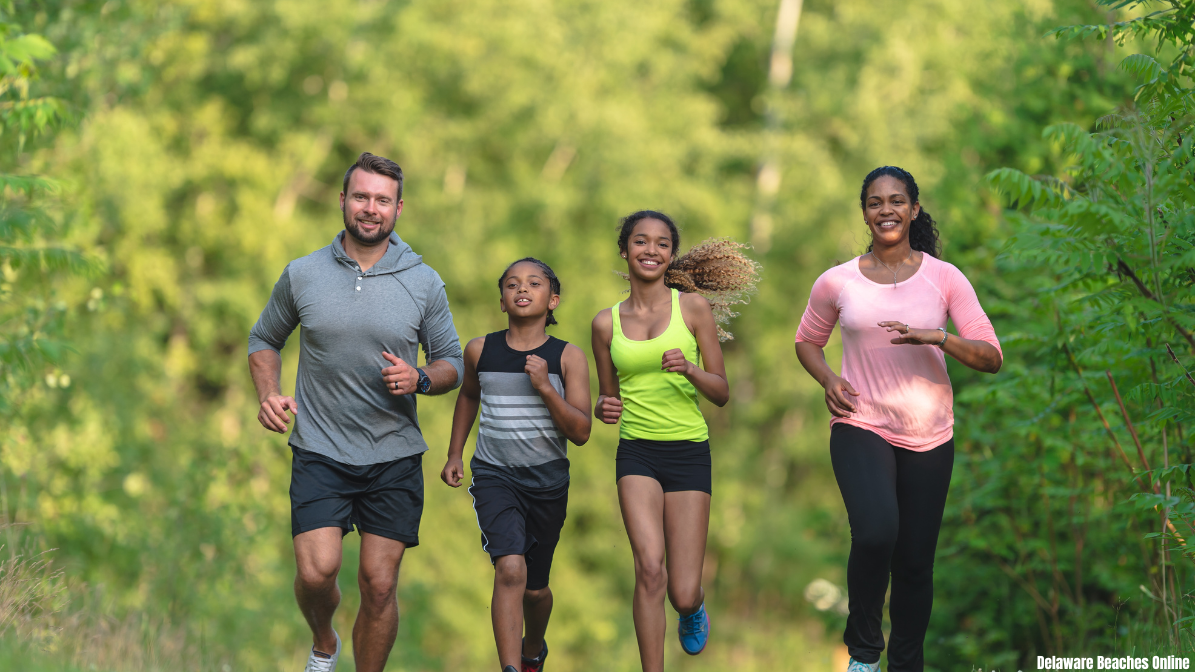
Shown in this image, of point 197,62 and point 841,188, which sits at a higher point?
point 197,62

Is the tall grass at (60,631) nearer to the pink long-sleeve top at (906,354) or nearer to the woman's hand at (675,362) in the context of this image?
the woman's hand at (675,362)

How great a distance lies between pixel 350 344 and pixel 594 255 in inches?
710

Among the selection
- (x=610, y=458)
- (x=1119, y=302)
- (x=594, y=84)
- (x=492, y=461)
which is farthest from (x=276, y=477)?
(x=1119, y=302)

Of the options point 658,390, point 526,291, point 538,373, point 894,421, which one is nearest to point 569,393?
point 538,373

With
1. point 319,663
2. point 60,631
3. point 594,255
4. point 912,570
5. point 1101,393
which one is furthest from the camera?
point 594,255

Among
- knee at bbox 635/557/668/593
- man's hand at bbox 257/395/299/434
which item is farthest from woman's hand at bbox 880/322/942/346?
man's hand at bbox 257/395/299/434

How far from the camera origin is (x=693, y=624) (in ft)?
20.1

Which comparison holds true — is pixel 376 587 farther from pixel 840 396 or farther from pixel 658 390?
pixel 840 396

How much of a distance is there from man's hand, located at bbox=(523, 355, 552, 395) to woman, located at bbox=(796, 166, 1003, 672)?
4.72 feet

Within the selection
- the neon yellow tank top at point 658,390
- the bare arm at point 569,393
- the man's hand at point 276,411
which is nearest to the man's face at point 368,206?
the man's hand at point 276,411

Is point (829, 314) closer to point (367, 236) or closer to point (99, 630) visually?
point (367, 236)

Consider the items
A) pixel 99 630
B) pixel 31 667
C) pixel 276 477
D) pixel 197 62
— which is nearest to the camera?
pixel 31 667

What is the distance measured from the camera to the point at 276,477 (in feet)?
61.7

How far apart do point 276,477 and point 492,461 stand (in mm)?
13944
